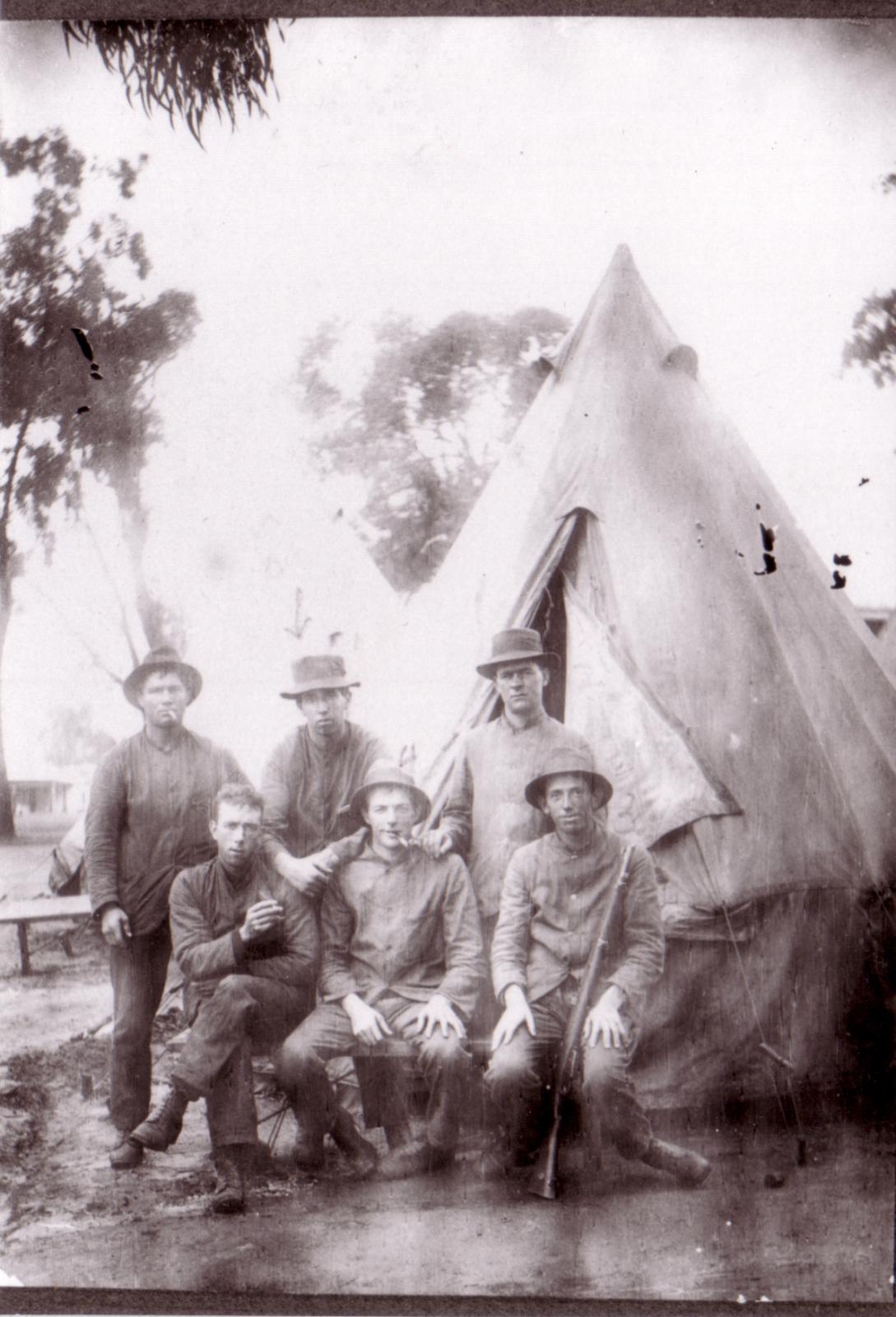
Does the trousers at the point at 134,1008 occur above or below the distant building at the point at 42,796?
below

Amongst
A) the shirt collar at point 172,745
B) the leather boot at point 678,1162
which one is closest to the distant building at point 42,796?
the shirt collar at point 172,745

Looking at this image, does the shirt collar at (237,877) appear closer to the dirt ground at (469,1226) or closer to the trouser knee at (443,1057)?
the dirt ground at (469,1226)

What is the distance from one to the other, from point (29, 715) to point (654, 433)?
6.14ft

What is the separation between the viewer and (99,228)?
3293 millimetres

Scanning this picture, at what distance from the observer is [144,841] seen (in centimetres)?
314

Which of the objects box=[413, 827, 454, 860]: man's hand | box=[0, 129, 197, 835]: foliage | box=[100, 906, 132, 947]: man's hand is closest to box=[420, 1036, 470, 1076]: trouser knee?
box=[413, 827, 454, 860]: man's hand

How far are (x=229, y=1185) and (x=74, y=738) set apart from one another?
119 cm

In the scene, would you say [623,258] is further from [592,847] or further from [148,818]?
[148,818]

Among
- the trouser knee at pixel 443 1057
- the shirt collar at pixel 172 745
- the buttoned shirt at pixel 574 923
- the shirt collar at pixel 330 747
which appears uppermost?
the shirt collar at pixel 172 745

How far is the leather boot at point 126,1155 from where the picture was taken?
302 centimetres

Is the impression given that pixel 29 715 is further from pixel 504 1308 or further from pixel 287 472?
pixel 504 1308

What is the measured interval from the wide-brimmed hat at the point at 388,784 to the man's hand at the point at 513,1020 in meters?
0.50

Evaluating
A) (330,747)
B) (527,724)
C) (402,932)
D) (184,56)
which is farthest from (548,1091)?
(184,56)

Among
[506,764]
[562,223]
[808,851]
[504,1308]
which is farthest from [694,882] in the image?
[562,223]
